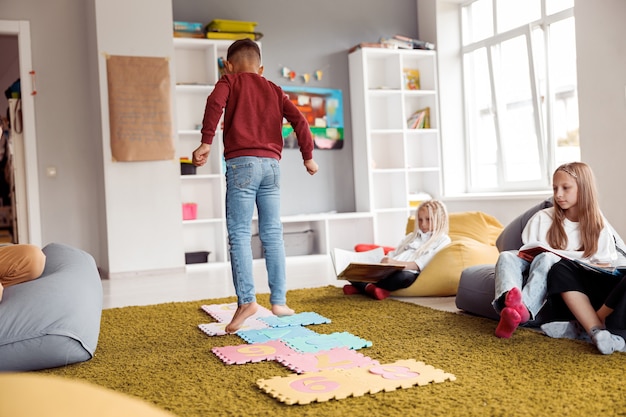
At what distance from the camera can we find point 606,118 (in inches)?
189

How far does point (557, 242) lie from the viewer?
9.09 ft

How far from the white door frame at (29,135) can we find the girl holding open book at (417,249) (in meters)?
3.03

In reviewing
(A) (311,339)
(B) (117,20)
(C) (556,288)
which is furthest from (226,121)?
(B) (117,20)

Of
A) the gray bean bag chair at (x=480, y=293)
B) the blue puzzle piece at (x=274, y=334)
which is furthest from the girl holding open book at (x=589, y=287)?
the blue puzzle piece at (x=274, y=334)

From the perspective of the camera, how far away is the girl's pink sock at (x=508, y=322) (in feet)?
8.14

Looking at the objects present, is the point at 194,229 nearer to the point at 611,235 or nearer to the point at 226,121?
the point at 226,121

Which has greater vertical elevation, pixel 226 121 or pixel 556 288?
pixel 226 121

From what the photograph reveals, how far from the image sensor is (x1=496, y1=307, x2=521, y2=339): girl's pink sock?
2.48 metres

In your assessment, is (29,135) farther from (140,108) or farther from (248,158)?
(248,158)

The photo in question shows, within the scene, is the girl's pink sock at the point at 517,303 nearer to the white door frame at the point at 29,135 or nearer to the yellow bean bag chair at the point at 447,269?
the yellow bean bag chair at the point at 447,269

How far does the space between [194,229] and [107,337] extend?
3.36 m

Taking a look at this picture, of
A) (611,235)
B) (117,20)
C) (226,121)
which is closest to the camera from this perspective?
(611,235)

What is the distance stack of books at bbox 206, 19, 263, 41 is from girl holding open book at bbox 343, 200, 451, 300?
289cm

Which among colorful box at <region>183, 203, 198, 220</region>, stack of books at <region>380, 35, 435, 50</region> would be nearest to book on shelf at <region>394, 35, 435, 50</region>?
stack of books at <region>380, 35, 435, 50</region>
